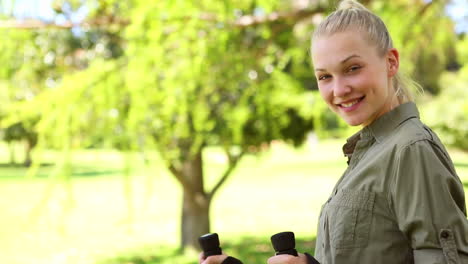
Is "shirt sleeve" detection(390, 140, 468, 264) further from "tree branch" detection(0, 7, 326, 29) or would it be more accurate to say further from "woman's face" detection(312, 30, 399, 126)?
"tree branch" detection(0, 7, 326, 29)

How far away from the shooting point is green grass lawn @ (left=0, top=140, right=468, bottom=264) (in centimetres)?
651

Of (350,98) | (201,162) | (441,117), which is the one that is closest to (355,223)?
(350,98)

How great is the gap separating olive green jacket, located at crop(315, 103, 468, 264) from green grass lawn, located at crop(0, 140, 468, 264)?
7.20ft

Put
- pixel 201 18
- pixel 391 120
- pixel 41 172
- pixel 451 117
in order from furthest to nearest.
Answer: pixel 41 172 < pixel 451 117 < pixel 201 18 < pixel 391 120

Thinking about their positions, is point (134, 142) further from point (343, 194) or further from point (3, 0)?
point (343, 194)

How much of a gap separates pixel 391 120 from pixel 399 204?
23 centimetres

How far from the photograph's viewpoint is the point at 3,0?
398 cm

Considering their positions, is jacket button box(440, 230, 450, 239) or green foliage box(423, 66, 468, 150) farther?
green foliage box(423, 66, 468, 150)

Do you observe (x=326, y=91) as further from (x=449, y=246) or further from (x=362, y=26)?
(x=449, y=246)

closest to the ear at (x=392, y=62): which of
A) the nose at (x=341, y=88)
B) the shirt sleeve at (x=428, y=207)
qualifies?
the nose at (x=341, y=88)

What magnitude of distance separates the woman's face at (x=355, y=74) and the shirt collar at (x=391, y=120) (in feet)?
0.08

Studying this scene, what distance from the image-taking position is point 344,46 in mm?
1235

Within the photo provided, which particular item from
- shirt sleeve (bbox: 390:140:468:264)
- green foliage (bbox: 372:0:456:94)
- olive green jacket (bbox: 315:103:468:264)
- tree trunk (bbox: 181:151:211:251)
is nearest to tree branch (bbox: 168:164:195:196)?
tree trunk (bbox: 181:151:211:251)

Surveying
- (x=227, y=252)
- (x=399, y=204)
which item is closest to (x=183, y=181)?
(x=227, y=252)
